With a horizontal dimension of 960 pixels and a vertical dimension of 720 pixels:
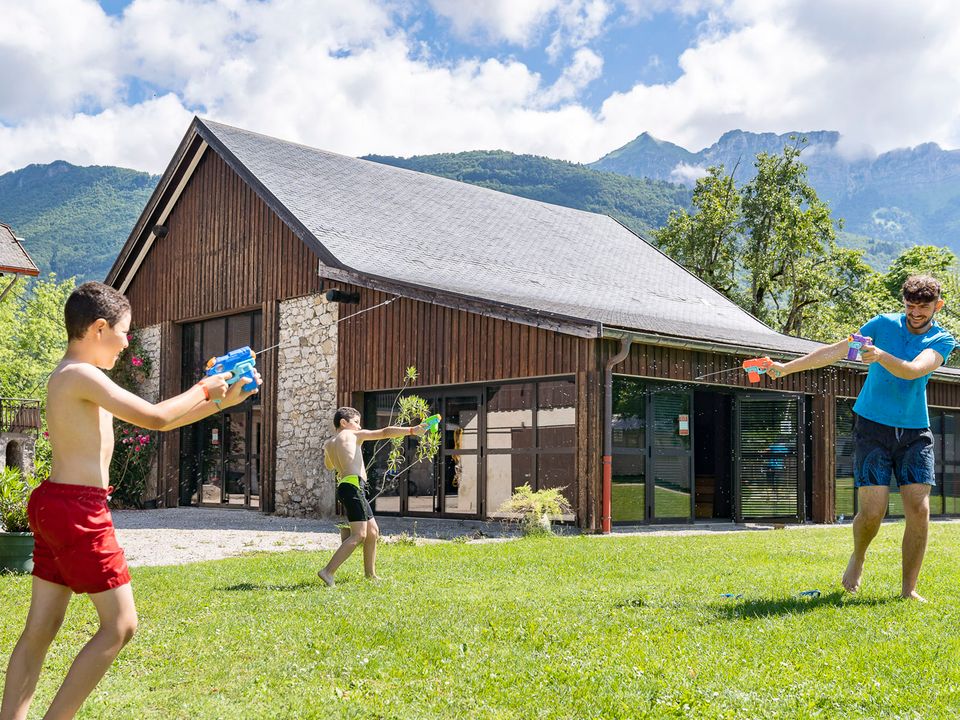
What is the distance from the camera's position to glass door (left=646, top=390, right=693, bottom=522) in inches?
551

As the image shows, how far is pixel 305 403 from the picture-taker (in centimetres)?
1691

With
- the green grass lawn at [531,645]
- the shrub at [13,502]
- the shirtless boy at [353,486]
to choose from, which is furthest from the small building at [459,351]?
the shrub at [13,502]

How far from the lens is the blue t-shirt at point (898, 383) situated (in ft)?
19.0

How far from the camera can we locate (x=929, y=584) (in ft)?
21.0

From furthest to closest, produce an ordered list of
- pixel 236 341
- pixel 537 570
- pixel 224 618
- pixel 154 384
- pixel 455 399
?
pixel 154 384, pixel 236 341, pixel 455 399, pixel 537 570, pixel 224 618

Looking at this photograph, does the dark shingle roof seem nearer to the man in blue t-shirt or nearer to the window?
the window

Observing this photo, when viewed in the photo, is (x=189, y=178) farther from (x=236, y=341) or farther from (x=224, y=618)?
(x=224, y=618)

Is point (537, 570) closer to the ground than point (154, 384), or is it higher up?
closer to the ground

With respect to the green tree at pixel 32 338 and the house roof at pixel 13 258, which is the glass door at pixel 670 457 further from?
the green tree at pixel 32 338

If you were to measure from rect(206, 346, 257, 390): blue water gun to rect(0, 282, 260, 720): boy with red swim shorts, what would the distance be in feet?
0.09

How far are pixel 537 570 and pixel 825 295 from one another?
25630 millimetres

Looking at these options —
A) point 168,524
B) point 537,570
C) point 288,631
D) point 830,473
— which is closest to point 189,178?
point 168,524

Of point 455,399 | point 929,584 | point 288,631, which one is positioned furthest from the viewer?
point 455,399

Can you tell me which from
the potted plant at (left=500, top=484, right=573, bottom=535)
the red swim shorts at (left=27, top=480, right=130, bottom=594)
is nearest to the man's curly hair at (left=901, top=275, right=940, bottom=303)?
the red swim shorts at (left=27, top=480, right=130, bottom=594)
